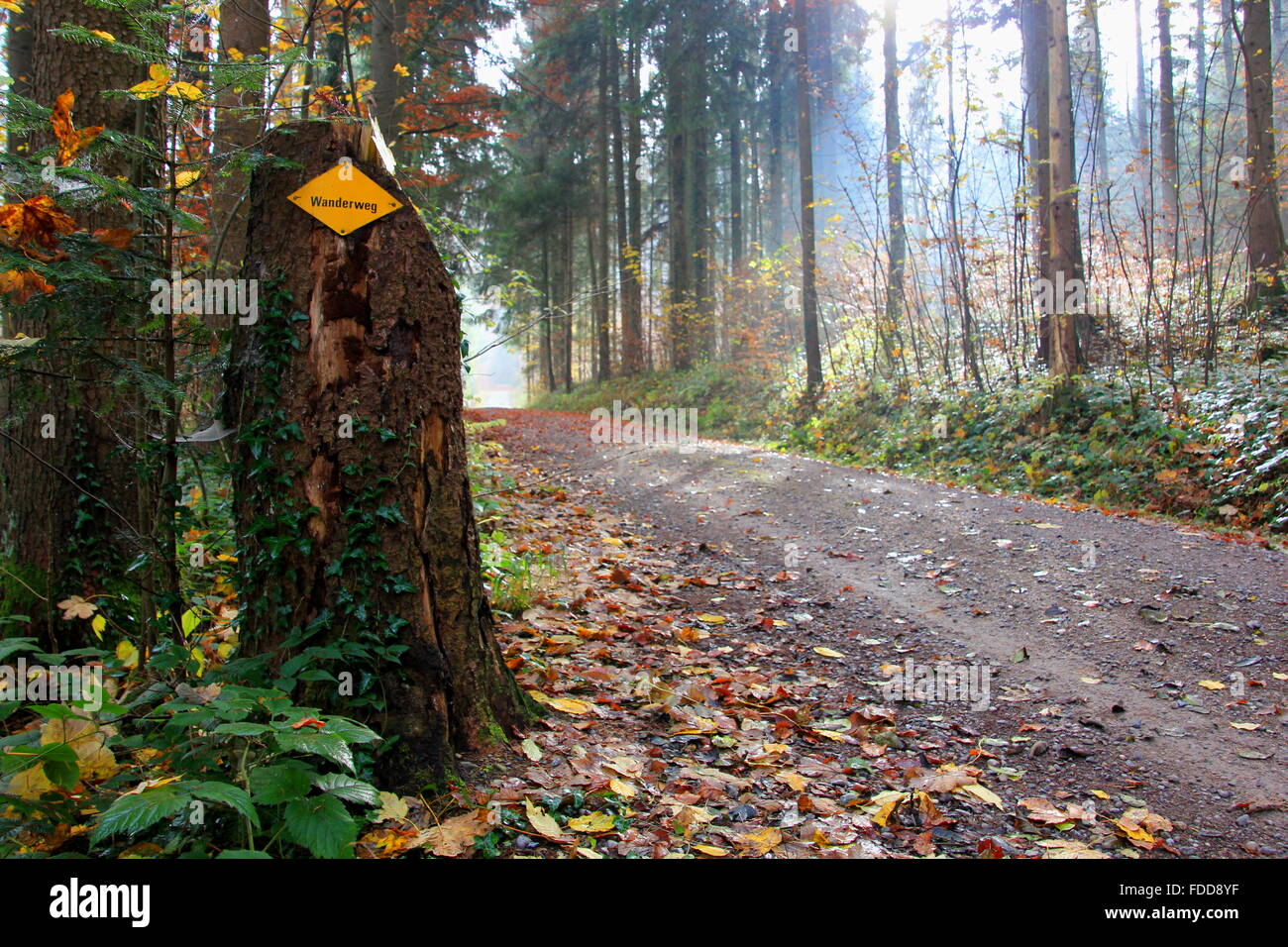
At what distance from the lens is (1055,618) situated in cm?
439

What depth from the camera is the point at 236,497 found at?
2727 mm

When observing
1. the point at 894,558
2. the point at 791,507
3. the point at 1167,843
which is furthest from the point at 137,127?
the point at 791,507

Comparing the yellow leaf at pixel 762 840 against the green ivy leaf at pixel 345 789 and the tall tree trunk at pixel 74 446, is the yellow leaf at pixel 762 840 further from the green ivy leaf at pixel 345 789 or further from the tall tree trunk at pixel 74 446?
the tall tree trunk at pixel 74 446

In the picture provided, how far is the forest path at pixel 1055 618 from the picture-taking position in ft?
9.52

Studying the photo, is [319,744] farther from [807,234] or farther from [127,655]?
[807,234]

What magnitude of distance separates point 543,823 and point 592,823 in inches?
6.7

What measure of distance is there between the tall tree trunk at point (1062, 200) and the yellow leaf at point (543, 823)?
9.58 meters

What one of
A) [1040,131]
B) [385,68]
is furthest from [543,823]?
[1040,131]

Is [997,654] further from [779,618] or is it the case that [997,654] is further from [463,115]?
[463,115]

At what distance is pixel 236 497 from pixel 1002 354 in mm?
11633

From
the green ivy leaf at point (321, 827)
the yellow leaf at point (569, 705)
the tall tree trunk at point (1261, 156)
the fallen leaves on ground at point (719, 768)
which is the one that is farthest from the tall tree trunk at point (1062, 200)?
the green ivy leaf at point (321, 827)

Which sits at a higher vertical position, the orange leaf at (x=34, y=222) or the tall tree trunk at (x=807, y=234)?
the tall tree trunk at (x=807, y=234)

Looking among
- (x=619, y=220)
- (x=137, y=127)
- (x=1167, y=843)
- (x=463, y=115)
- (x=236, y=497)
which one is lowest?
(x=1167, y=843)
